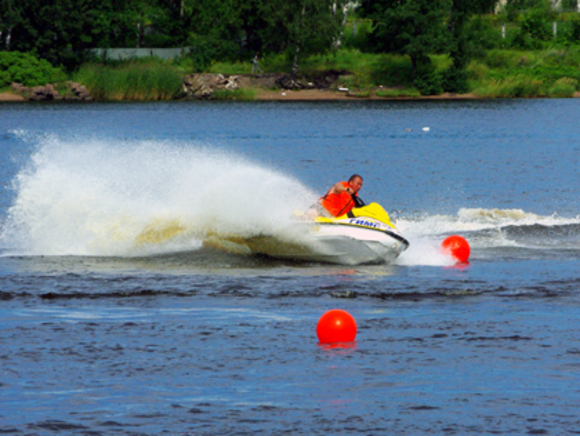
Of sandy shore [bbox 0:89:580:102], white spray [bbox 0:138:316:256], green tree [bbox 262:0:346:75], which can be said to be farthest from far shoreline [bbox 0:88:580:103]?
white spray [bbox 0:138:316:256]

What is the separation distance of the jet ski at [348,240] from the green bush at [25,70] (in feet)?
226

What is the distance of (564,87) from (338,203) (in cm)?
7008

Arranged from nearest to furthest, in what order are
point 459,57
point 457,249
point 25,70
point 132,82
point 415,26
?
point 457,249 → point 132,82 → point 25,70 → point 415,26 → point 459,57

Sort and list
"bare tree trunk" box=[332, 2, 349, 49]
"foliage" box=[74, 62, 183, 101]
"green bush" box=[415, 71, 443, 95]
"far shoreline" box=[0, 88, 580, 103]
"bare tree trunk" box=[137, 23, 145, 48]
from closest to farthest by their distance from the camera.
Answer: "foliage" box=[74, 62, 183, 101] < "green bush" box=[415, 71, 443, 95] < "far shoreline" box=[0, 88, 580, 103] < "bare tree trunk" box=[332, 2, 349, 49] < "bare tree trunk" box=[137, 23, 145, 48]

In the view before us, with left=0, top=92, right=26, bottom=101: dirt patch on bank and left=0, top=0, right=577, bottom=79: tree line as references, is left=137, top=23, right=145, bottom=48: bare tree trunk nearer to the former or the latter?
left=0, top=0, right=577, bottom=79: tree line

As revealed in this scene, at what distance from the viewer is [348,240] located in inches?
661

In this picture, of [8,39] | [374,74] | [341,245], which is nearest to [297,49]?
[374,74]

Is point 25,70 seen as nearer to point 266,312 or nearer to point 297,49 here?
point 297,49

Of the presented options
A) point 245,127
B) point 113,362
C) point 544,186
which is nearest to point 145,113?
point 245,127

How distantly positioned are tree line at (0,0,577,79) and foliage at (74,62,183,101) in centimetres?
549

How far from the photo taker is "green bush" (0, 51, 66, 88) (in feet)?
263

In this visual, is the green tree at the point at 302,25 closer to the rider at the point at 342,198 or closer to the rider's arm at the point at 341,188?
the rider at the point at 342,198

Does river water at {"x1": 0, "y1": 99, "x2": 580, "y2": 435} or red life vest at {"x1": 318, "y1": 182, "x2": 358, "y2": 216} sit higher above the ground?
red life vest at {"x1": 318, "y1": 182, "x2": 358, "y2": 216}

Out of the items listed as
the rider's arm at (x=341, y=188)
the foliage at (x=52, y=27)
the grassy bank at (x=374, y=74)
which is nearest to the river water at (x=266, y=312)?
the rider's arm at (x=341, y=188)
